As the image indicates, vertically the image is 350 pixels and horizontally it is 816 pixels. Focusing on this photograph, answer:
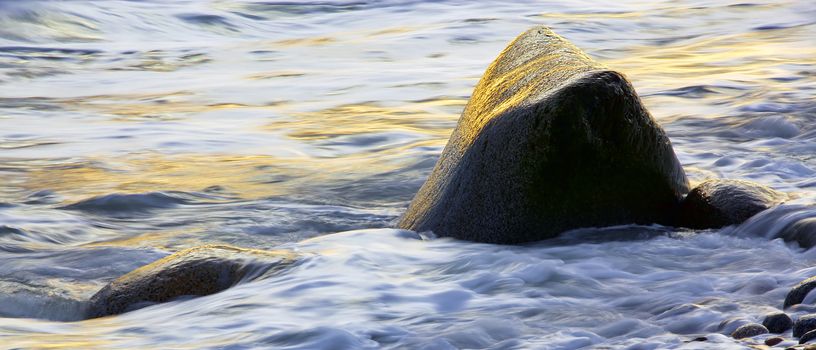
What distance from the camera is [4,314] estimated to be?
163 inches

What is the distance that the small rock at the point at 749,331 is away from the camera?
307 cm

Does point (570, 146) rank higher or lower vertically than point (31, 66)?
higher

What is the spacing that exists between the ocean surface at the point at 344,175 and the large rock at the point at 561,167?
0.10 metres

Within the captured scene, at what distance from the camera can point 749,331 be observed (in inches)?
122

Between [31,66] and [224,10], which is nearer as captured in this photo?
[31,66]

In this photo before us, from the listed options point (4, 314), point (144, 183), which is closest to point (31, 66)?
point (144, 183)

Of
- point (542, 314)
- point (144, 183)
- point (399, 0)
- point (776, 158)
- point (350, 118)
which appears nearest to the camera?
point (542, 314)

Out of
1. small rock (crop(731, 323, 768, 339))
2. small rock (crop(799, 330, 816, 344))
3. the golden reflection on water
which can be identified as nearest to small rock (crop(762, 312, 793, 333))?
small rock (crop(731, 323, 768, 339))

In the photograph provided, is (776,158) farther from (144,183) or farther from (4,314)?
(4,314)

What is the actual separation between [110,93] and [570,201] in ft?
24.9

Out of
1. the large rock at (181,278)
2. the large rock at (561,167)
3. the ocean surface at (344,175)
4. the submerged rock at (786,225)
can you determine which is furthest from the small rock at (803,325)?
the large rock at (181,278)

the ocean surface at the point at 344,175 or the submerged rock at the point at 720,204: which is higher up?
the submerged rock at the point at 720,204

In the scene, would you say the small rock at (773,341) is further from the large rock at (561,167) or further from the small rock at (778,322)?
the large rock at (561,167)

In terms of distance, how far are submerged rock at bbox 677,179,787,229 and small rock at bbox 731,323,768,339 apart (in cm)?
145
